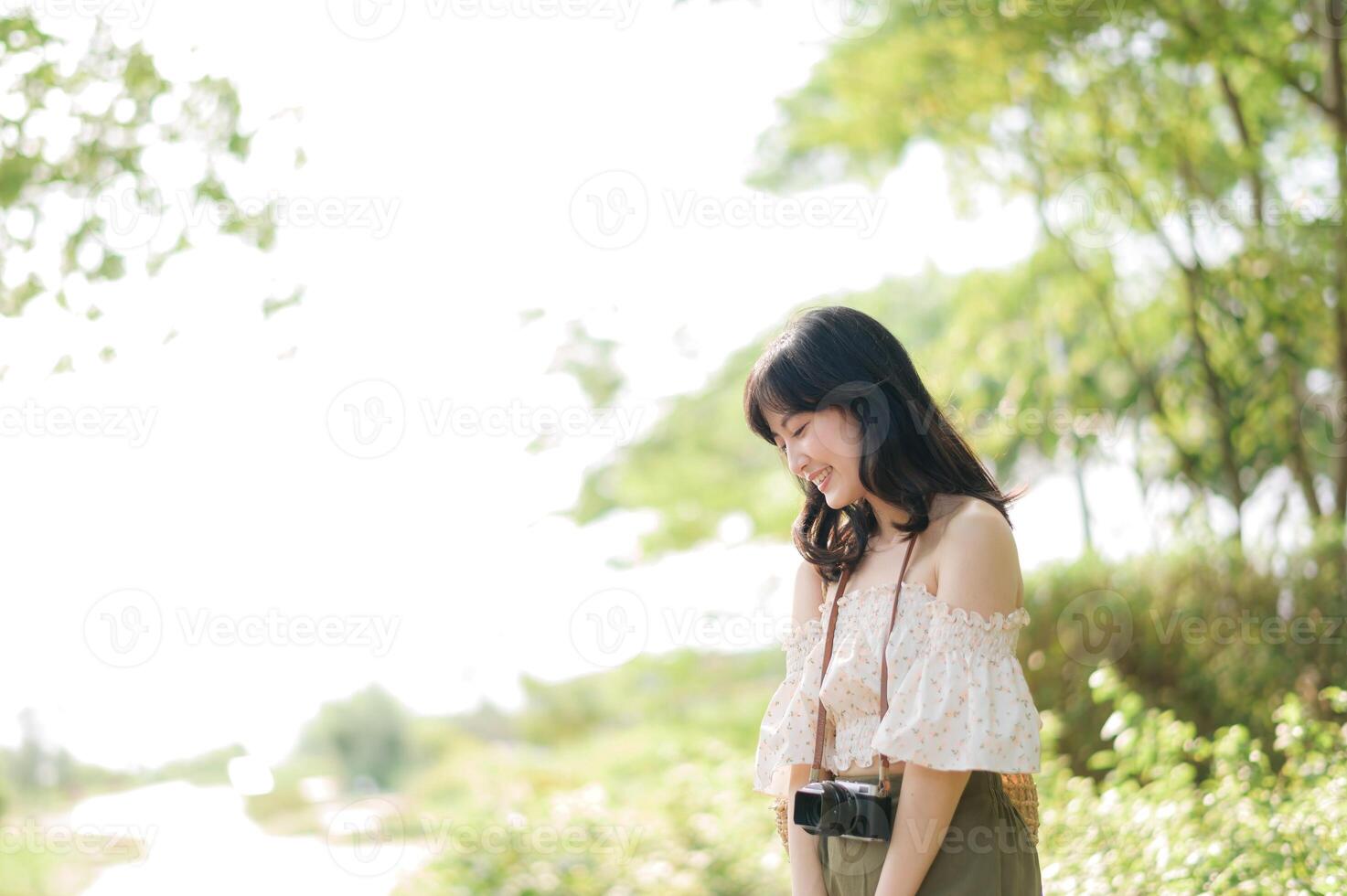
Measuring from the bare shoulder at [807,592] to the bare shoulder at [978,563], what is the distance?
0.26 metres

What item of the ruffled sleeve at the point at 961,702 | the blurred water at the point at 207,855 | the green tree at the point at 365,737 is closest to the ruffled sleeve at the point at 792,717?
the ruffled sleeve at the point at 961,702

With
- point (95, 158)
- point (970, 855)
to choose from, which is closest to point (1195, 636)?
point (970, 855)

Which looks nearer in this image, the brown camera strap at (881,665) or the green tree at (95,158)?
the brown camera strap at (881,665)

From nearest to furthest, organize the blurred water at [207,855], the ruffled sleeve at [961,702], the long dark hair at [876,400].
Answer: the ruffled sleeve at [961,702]
the long dark hair at [876,400]
the blurred water at [207,855]

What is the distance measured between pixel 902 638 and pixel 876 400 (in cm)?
33

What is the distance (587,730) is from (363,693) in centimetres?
206

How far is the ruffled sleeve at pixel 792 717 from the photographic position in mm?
1732

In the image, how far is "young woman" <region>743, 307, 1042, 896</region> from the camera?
1.56 m

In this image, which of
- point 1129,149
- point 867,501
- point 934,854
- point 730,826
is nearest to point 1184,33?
point 1129,149

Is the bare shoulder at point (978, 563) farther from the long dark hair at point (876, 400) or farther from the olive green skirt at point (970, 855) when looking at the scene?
the olive green skirt at point (970, 855)

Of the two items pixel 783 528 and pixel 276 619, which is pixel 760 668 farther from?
pixel 276 619

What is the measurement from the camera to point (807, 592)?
73.3 inches

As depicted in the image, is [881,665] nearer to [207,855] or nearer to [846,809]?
[846,809]

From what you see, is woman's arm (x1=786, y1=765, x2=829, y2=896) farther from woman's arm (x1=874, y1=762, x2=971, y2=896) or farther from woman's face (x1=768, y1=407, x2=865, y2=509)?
woman's face (x1=768, y1=407, x2=865, y2=509)
